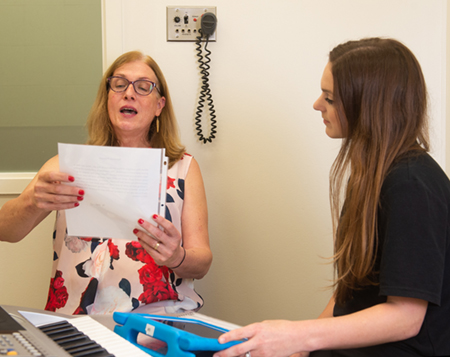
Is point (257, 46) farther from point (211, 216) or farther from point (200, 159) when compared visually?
point (211, 216)

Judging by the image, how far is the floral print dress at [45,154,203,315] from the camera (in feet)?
4.55

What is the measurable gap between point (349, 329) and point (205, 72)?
4.01ft

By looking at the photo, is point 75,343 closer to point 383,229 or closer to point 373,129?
point 383,229

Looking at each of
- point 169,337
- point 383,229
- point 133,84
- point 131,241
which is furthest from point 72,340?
point 133,84

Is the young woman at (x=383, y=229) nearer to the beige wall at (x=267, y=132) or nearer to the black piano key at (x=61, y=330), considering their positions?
the black piano key at (x=61, y=330)

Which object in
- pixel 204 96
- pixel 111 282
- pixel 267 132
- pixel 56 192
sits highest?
pixel 204 96

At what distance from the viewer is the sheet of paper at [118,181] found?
984mm

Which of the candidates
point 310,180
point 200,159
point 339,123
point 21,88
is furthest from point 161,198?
point 21,88

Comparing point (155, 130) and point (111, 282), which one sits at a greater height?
point (155, 130)

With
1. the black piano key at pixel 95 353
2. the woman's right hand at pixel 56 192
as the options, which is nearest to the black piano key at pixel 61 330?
the black piano key at pixel 95 353

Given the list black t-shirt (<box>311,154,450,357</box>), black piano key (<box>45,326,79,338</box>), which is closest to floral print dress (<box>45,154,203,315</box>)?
black piano key (<box>45,326,79,338</box>)

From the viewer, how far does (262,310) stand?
1.81 m

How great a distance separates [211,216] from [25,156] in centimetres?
84

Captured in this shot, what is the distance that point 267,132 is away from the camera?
5.89ft
